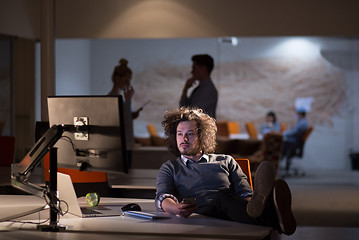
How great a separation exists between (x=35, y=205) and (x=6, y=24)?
5881 millimetres

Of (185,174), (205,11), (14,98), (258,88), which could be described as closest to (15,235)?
(185,174)

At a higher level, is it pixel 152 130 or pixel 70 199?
pixel 152 130

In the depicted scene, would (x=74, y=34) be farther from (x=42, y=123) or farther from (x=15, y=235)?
(x=15, y=235)

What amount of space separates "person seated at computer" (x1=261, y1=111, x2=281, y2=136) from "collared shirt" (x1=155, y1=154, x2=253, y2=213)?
845cm

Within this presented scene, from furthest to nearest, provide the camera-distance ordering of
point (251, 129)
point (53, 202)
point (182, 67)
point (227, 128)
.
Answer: point (251, 129), point (227, 128), point (182, 67), point (53, 202)

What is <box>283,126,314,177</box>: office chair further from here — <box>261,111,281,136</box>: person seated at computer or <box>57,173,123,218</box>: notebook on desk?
<box>57,173,123,218</box>: notebook on desk

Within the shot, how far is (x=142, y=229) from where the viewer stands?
2.48m

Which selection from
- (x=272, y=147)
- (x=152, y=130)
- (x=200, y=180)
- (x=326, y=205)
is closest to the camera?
(x=200, y=180)

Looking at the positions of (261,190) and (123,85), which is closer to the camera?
(261,190)

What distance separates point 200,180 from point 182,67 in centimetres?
716

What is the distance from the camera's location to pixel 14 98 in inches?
367

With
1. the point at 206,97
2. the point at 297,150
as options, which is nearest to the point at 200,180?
the point at 206,97

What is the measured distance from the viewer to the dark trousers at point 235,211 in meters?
2.56

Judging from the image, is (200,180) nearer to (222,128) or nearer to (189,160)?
(189,160)
